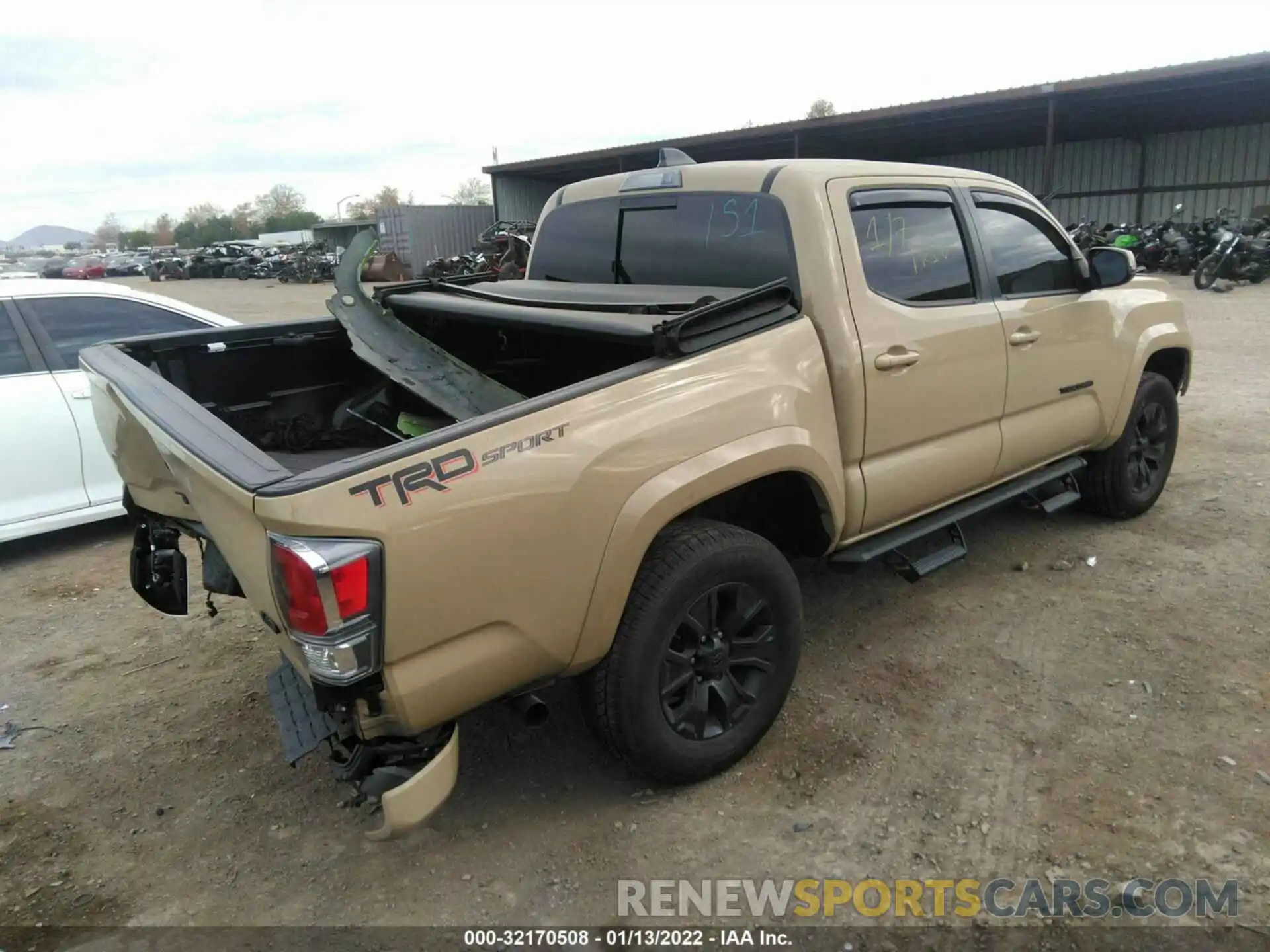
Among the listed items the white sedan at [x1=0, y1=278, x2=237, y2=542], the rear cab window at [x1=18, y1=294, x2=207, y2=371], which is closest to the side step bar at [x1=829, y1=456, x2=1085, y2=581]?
the white sedan at [x1=0, y1=278, x2=237, y2=542]

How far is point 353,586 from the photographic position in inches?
80.0

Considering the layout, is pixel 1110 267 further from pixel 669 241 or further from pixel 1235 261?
pixel 1235 261

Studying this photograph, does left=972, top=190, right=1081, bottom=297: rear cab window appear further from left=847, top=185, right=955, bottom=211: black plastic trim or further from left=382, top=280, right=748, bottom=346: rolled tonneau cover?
left=382, top=280, right=748, bottom=346: rolled tonneau cover

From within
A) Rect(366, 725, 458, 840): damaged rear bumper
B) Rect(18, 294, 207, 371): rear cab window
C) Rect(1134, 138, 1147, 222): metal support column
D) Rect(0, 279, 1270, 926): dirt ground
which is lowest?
Rect(0, 279, 1270, 926): dirt ground

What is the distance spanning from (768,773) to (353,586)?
1.63m

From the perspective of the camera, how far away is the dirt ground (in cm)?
255

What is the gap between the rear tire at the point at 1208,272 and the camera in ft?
50.5

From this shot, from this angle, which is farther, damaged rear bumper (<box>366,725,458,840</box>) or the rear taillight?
damaged rear bumper (<box>366,725,458,840</box>)

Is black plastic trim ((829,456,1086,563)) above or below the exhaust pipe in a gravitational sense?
above

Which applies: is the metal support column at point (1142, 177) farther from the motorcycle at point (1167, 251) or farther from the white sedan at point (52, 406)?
the white sedan at point (52, 406)

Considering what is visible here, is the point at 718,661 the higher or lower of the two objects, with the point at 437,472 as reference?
lower

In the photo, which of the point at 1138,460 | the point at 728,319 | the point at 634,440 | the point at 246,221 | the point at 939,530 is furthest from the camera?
the point at 246,221

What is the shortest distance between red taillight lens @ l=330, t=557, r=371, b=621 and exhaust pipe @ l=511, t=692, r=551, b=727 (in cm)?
65

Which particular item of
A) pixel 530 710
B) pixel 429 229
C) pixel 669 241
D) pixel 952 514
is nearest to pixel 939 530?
pixel 952 514
